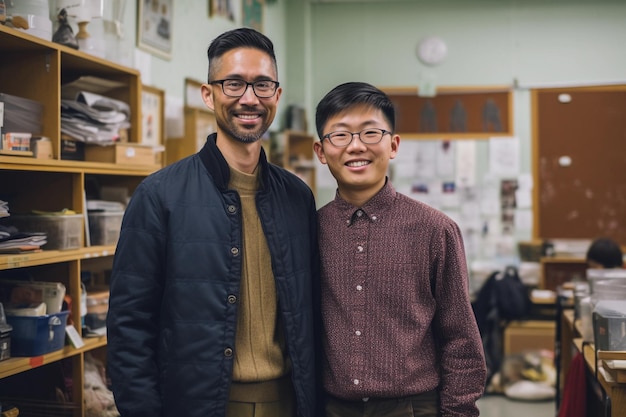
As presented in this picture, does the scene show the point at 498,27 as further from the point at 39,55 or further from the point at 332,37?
the point at 39,55

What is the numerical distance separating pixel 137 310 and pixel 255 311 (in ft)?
0.93

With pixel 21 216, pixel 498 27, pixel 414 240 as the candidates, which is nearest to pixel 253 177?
pixel 414 240

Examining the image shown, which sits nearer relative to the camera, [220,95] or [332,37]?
[220,95]

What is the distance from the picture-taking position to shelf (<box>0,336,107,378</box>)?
199 cm

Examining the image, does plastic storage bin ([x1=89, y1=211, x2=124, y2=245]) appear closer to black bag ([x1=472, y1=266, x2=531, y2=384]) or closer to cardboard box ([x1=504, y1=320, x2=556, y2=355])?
black bag ([x1=472, y1=266, x2=531, y2=384])

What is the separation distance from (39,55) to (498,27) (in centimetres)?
476

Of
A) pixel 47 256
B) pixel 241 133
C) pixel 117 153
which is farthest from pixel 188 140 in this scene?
pixel 241 133

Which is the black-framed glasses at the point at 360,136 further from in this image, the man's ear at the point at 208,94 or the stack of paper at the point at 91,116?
the stack of paper at the point at 91,116

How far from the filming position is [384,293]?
5.56 feet

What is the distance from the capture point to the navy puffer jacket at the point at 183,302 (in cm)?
154

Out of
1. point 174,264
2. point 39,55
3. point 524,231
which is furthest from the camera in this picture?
point 524,231

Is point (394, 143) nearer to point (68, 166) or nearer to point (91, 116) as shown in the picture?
point (68, 166)

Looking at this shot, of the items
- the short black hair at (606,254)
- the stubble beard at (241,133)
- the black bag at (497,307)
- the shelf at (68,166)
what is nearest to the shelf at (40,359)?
the shelf at (68,166)

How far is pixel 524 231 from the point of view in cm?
602
